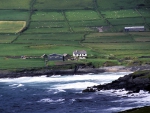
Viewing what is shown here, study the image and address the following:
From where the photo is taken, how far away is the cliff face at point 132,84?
367 feet

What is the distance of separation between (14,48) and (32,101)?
186 feet

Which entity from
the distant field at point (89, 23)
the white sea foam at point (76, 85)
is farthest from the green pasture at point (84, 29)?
the white sea foam at point (76, 85)

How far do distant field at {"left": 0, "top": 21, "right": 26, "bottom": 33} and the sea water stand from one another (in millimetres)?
57542

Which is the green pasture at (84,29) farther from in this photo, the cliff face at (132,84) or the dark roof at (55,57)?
the cliff face at (132,84)

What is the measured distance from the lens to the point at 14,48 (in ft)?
535

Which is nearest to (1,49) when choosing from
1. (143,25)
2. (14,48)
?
(14,48)

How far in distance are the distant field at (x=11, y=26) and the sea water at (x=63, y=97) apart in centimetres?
5754

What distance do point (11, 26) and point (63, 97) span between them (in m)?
87.8

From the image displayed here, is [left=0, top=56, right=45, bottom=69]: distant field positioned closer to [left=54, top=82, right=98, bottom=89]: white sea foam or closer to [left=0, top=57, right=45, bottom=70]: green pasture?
[left=0, top=57, right=45, bottom=70]: green pasture

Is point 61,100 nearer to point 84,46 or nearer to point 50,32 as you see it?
point 84,46

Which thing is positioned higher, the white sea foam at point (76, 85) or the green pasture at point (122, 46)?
the green pasture at point (122, 46)

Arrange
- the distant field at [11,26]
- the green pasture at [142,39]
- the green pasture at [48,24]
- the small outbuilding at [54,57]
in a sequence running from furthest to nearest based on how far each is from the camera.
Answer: the green pasture at [48,24], the distant field at [11,26], the green pasture at [142,39], the small outbuilding at [54,57]

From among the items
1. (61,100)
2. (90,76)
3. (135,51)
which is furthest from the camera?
(135,51)

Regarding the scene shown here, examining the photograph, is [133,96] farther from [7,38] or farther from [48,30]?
[48,30]
